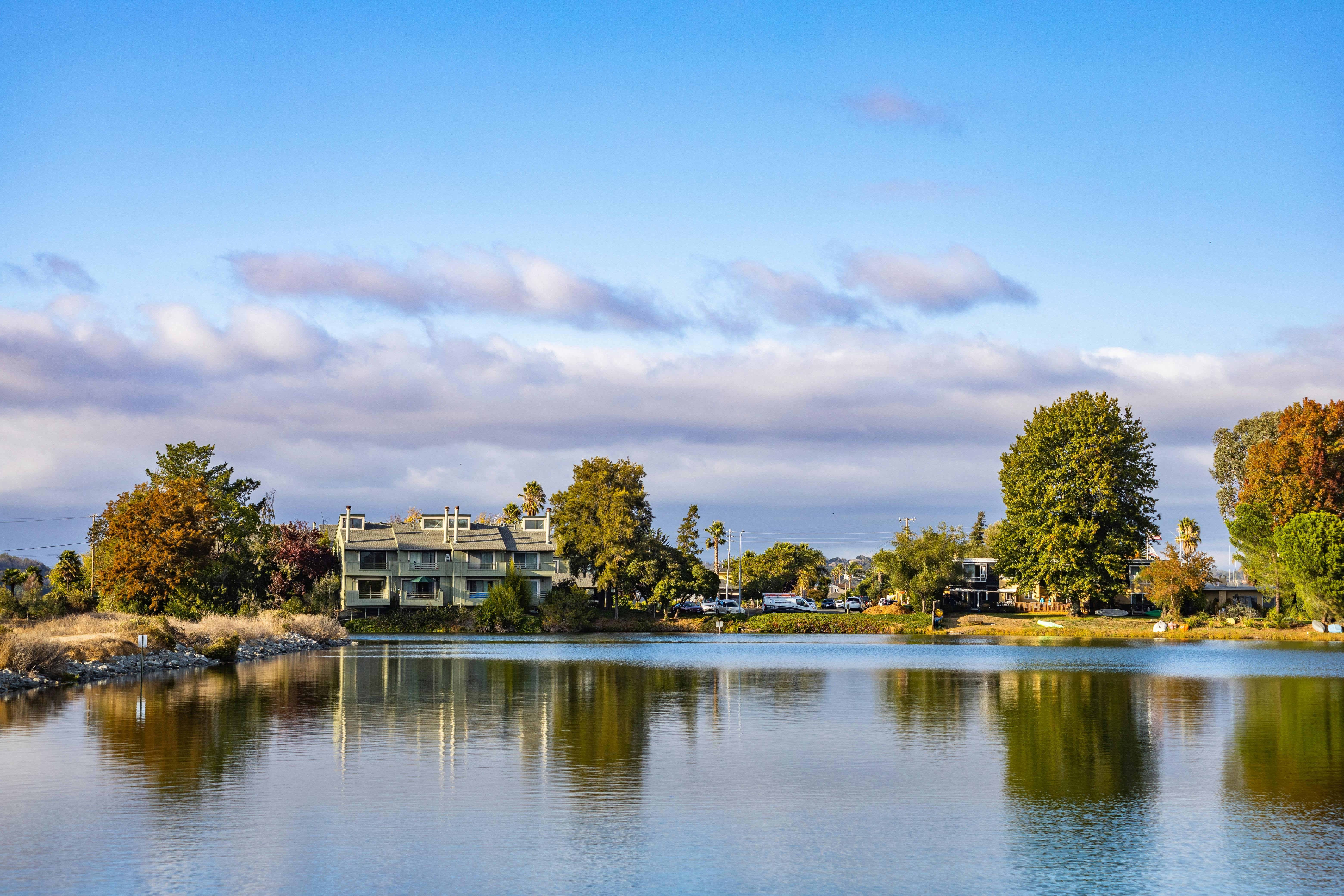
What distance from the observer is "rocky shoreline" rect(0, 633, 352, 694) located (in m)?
32.0

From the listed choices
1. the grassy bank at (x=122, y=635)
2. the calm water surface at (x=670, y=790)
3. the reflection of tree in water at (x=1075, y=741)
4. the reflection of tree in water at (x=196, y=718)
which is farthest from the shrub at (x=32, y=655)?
the reflection of tree in water at (x=1075, y=741)

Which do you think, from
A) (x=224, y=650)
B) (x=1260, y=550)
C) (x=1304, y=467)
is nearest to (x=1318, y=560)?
(x=1260, y=550)

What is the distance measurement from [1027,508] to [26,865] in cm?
8821

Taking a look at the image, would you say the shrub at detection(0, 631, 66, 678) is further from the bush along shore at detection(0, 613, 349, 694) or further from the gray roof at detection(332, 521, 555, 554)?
the gray roof at detection(332, 521, 555, 554)

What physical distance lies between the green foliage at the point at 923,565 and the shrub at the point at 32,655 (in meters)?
71.9

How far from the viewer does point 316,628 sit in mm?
65812

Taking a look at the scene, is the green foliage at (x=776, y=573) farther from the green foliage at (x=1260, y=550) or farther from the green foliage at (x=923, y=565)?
the green foliage at (x=1260, y=550)

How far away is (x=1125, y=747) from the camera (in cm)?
2083

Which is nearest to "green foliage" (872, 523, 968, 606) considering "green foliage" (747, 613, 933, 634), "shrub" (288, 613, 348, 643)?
"green foliage" (747, 613, 933, 634)

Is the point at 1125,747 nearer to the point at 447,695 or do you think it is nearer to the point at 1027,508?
the point at 447,695

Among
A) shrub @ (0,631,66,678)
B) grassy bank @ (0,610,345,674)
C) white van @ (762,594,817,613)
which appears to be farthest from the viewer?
white van @ (762,594,817,613)

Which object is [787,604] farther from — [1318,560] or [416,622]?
[1318,560]

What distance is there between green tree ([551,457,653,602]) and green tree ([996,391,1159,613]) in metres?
29.1

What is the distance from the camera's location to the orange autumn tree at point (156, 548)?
5897 centimetres
